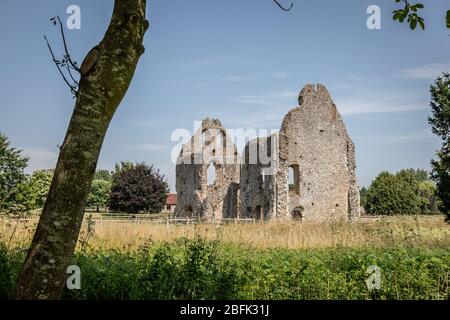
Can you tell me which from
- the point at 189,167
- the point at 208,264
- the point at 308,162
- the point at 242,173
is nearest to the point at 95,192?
the point at 189,167

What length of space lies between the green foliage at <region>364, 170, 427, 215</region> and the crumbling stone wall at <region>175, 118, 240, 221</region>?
71.9 ft

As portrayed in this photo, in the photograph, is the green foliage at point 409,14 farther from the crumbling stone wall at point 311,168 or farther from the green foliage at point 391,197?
the green foliage at point 391,197

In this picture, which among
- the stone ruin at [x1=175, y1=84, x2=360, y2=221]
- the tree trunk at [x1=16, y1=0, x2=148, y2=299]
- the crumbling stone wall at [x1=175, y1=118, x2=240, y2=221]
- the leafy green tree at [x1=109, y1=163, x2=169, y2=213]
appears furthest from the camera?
the leafy green tree at [x1=109, y1=163, x2=169, y2=213]

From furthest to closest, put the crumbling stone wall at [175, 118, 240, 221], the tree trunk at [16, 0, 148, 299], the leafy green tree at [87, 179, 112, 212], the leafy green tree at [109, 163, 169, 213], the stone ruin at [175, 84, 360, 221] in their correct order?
the leafy green tree at [87, 179, 112, 212], the leafy green tree at [109, 163, 169, 213], the crumbling stone wall at [175, 118, 240, 221], the stone ruin at [175, 84, 360, 221], the tree trunk at [16, 0, 148, 299]

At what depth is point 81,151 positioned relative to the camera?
4.20m

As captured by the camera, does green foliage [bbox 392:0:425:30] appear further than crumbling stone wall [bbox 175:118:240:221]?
No

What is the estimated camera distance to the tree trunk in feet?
13.3

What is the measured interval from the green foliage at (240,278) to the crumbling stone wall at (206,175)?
98.5 ft

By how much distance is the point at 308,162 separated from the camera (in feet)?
103

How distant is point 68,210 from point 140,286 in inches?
107

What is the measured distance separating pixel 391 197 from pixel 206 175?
83.7 feet

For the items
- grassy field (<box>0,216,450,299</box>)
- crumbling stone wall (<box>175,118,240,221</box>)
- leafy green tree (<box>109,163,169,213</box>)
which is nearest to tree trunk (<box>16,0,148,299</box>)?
grassy field (<box>0,216,450,299</box>)

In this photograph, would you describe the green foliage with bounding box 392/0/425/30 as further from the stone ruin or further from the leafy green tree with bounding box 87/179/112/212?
the leafy green tree with bounding box 87/179/112/212
